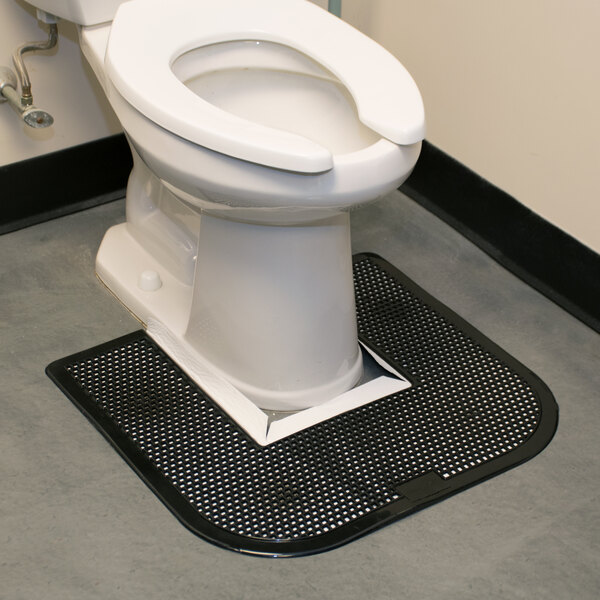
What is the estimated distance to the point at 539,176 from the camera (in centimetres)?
167

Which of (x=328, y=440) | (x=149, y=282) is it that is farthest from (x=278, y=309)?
(x=149, y=282)

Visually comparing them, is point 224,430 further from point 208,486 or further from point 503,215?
point 503,215

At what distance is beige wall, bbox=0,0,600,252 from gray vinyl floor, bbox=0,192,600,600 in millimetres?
263

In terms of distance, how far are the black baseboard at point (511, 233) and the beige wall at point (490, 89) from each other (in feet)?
0.07

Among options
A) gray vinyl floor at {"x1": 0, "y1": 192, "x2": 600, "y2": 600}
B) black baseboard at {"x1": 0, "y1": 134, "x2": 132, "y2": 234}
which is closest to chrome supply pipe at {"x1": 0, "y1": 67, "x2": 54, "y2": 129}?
black baseboard at {"x1": 0, "y1": 134, "x2": 132, "y2": 234}

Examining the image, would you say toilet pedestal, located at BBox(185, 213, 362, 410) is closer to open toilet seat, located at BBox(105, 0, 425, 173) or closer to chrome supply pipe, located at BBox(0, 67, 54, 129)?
open toilet seat, located at BBox(105, 0, 425, 173)

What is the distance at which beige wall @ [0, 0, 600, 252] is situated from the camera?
155cm

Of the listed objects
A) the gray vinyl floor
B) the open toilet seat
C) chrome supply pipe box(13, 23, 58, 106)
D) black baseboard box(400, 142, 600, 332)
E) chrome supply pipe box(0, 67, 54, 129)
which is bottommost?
the gray vinyl floor

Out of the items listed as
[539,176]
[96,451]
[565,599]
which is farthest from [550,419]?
[96,451]

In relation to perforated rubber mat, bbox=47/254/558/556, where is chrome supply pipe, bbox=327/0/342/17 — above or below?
above

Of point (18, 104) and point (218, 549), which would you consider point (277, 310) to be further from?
point (18, 104)

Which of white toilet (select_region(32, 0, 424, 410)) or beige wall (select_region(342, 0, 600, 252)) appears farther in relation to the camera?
beige wall (select_region(342, 0, 600, 252))

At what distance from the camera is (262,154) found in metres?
1.12

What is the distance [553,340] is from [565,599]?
514mm
